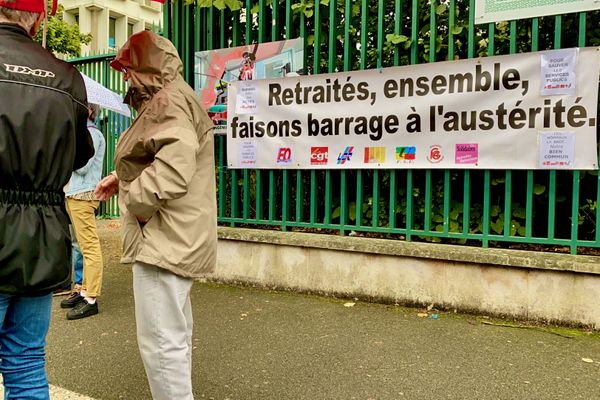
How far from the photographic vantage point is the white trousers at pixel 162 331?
2299mm

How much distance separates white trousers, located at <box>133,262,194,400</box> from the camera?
7.54ft

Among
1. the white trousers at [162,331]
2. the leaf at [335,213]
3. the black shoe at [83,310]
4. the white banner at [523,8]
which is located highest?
the white banner at [523,8]

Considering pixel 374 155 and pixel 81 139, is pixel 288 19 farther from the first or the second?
pixel 81 139

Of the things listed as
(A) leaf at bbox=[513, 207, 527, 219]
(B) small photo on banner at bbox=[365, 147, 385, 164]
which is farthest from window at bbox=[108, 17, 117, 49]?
(A) leaf at bbox=[513, 207, 527, 219]

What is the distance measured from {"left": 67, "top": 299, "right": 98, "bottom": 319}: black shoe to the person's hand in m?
2.17

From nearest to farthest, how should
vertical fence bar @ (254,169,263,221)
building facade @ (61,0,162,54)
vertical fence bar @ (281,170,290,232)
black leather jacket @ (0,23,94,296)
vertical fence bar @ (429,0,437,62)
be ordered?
black leather jacket @ (0,23,94,296)
vertical fence bar @ (429,0,437,62)
vertical fence bar @ (281,170,290,232)
vertical fence bar @ (254,169,263,221)
building facade @ (61,0,162,54)

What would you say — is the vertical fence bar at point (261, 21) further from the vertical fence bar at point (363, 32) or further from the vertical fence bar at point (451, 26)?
the vertical fence bar at point (451, 26)

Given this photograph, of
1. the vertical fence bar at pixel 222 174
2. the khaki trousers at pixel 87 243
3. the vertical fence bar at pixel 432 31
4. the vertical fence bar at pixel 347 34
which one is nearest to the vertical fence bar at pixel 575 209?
the vertical fence bar at pixel 432 31

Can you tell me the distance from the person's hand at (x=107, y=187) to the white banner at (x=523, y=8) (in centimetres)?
315


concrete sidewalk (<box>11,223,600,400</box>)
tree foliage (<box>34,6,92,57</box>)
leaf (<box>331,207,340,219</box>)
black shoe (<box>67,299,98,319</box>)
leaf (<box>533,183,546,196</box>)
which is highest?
tree foliage (<box>34,6,92,57</box>)

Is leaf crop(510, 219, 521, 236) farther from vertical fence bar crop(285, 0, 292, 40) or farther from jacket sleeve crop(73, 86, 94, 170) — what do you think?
jacket sleeve crop(73, 86, 94, 170)

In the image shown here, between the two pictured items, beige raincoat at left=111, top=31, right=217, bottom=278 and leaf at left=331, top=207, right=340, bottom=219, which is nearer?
beige raincoat at left=111, top=31, right=217, bottom=278

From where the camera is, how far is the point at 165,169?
2.19 m

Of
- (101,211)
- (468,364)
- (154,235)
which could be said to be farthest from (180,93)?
→ (101,211)
